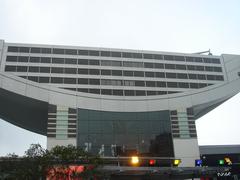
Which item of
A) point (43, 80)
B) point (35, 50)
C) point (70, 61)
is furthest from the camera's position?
point (70, 61)

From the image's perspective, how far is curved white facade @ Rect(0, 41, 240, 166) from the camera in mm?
Answer: 60938

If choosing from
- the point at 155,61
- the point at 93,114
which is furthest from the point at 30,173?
the point at 155,61

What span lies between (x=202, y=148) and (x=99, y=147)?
2490 centimetres

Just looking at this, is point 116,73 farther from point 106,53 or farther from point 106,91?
point 106,53

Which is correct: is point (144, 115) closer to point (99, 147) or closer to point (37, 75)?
point (99, 147)

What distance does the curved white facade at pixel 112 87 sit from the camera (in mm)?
60938

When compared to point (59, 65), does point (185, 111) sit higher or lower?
lower

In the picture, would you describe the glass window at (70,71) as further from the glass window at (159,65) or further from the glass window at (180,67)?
the glass window at (180,67)

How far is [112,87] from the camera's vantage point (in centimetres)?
6581

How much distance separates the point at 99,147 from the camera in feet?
190

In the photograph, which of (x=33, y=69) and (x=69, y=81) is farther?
(x=69, y=81)

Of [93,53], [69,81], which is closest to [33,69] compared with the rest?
[69,81]

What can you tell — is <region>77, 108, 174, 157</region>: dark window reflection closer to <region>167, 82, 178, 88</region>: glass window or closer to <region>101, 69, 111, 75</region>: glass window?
<region>167, 82, 178, 88</region>: glass window

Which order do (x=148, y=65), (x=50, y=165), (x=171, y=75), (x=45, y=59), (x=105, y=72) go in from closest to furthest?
(x=50, y=165), (x=45, y=59), (x=105, y=72), (x=171, y=75), (x=148, y=65)
